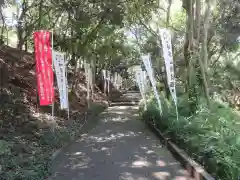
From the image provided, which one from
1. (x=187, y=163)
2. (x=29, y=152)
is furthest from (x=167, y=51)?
(x=29, y=152)

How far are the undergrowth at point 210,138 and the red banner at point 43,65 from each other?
399 centimetres

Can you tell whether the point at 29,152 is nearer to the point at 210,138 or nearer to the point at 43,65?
the point at 43,65

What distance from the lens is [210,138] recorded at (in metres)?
7.62

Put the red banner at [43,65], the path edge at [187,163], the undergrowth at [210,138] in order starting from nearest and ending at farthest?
the undergrowth at [210,138]
the path edge at [187,163]
the red banner at [43,65]

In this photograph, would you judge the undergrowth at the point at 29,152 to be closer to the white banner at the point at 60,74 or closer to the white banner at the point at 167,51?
the white banner at the point at 60,74

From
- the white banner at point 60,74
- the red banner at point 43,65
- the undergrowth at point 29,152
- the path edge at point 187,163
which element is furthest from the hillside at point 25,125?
the path edge at point 187,163

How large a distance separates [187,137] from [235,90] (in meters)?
18.4

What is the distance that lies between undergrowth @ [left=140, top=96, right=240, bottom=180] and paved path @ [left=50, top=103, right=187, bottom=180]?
611 millimetres

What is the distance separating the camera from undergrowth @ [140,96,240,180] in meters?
6.48

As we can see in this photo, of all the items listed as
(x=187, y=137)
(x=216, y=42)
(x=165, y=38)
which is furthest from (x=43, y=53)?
(x=216, y=42)

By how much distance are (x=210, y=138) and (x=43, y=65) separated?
547 cm

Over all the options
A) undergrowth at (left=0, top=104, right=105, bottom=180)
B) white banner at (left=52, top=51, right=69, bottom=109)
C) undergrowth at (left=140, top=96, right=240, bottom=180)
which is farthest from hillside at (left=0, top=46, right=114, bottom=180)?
undergrowth at (left=140, top=96, right=240, bottom=180)

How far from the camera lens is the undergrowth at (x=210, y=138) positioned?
6.48m

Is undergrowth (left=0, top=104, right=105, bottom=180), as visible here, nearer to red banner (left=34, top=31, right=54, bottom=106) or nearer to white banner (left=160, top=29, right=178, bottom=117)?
red banner (left=34, top=31, right=54, bottom=106)
